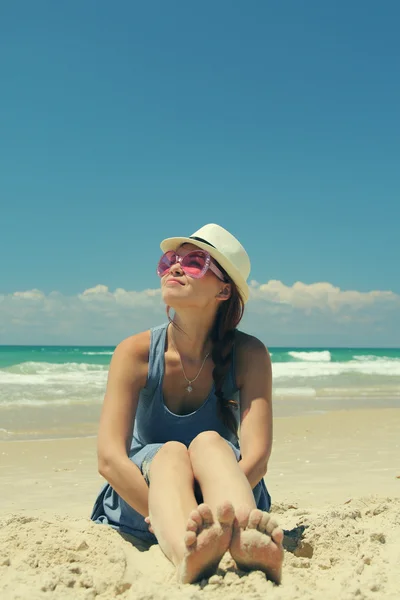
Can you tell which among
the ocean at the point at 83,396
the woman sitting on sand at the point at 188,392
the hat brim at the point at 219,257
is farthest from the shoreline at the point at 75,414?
the hat brim at the point at 219,257

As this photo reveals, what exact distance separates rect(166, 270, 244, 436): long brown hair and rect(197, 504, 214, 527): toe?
1353mm

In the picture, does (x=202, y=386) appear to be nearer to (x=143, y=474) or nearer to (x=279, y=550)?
(x=143, y=474)

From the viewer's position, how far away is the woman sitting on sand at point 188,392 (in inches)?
126

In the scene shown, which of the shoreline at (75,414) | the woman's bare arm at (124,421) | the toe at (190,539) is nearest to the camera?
the toe at (190,539)

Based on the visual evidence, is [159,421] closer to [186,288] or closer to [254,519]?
[186,288]

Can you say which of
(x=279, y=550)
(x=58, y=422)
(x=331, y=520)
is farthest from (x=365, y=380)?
(x=279, y=550)

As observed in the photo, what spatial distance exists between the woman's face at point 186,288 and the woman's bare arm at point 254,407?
1.34 ft

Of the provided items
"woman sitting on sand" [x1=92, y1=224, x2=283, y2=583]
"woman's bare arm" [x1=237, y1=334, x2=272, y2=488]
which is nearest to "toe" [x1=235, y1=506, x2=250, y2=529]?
"woman sitting on sand" [x1=92, y1=224, x2=283, y2=583]

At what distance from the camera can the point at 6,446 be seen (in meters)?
8.38

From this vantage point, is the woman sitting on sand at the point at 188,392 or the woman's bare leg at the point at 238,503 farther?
the woman sitting on sand at the point at 188,392

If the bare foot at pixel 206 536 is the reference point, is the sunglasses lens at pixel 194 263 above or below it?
above

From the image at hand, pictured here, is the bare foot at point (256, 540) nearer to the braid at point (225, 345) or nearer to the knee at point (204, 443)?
the knee at point (204, 443)

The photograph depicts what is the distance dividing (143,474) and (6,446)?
569 centimetres

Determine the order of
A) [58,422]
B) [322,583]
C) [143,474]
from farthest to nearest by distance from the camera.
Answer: [58,422]
[143,474]
[322,583]
